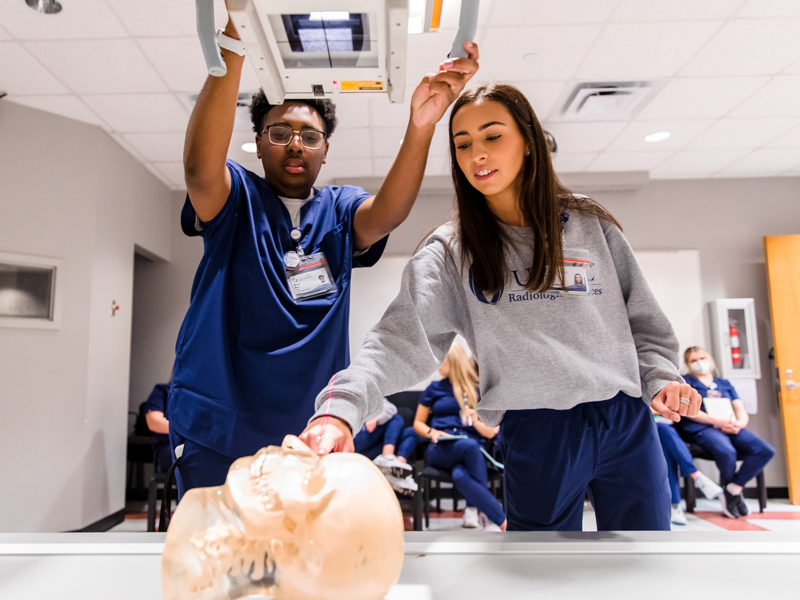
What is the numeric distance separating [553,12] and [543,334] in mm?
2479

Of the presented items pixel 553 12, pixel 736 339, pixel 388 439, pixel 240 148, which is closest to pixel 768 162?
pixel 736 339

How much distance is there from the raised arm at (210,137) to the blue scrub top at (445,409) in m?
3.09

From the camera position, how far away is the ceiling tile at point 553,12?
2740mm

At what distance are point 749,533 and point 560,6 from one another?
277 centimetres

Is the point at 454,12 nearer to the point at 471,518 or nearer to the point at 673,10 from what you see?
the point at 673,10

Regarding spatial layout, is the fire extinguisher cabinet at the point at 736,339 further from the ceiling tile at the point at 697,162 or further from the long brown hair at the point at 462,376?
the long brown hair at the point at 462,376

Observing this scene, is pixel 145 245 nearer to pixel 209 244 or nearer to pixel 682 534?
pixel 209 244

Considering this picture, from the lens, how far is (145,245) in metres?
4.77

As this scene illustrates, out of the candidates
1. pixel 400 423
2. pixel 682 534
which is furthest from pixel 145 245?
pixel 682 534

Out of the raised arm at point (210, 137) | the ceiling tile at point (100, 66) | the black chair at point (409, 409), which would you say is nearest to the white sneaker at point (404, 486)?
the black chair at point (409, 409)

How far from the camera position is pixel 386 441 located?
3.86 meters

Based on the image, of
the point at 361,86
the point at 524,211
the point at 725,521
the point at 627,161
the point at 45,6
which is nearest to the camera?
the point at 361,86

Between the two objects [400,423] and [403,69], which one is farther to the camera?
[400,423]

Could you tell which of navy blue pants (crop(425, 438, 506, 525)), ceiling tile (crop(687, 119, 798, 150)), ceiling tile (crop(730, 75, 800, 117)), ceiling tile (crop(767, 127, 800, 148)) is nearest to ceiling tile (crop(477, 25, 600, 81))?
ceiling tile (crop(730, 75, 800, 117))
